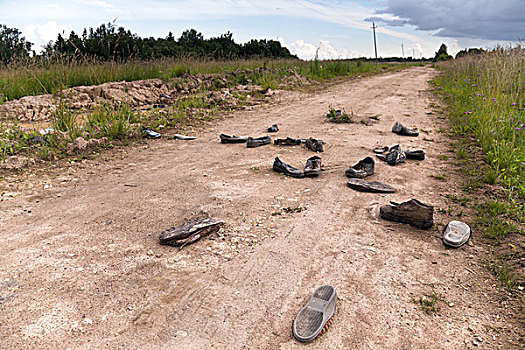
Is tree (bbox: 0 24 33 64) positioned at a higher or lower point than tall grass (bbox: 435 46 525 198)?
higher

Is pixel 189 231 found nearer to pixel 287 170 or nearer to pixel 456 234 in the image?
pixel 287 170

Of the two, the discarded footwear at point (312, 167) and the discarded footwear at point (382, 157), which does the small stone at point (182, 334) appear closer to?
the discarded footwear at point (312, 167)

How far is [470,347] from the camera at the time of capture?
1.91 m

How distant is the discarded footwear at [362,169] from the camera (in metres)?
4.13

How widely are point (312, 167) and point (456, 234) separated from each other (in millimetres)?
1815

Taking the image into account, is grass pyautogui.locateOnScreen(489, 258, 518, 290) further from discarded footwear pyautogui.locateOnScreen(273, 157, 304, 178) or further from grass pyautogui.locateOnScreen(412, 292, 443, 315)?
discarded footwear pyautogui.locateOnScreen(273, 157, 304, 178)

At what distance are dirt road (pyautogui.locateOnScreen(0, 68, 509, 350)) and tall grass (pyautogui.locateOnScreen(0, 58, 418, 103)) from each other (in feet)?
11.2

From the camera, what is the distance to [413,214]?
3.09 metres

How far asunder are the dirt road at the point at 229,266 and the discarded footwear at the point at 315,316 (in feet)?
0.17

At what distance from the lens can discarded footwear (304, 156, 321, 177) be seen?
420cm

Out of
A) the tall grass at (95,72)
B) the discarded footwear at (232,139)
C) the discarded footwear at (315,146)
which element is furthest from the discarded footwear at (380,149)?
the tall grass at (95,72)

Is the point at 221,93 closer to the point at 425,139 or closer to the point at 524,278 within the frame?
the point at 425,139

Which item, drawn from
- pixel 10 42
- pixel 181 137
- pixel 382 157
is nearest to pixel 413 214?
pixel 382 157

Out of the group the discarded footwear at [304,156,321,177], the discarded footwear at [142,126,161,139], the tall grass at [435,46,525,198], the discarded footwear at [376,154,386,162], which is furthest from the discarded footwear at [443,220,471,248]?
the discarded footwear at [142,126,161,139]
